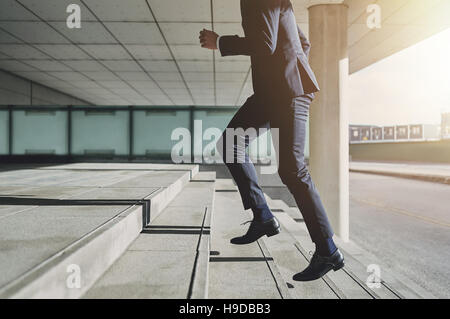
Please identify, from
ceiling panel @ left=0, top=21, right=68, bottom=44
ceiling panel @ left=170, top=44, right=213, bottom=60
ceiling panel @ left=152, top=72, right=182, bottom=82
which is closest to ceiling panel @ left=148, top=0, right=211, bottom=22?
ceiling panel @ left=170, top=44, right=213, bottom=60

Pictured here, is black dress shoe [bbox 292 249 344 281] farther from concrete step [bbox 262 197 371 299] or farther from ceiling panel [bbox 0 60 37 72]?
ceiling panel [bbox 0 60 37 72]

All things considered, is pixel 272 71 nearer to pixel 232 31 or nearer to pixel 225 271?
pixel 225 271

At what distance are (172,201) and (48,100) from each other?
1052cm

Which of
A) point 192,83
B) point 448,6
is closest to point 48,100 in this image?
point 192,83

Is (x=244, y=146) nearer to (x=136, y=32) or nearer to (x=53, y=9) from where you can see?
(x=53, y=9)

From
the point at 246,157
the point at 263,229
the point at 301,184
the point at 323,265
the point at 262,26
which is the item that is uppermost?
the point at 262,26

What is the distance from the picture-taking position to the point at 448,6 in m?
5.41

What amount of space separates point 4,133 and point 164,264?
887 cm

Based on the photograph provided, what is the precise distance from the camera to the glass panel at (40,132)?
850cm

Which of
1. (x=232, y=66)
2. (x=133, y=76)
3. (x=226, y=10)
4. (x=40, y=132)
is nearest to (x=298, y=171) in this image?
(x=226, y=10)

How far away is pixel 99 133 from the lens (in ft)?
28.3

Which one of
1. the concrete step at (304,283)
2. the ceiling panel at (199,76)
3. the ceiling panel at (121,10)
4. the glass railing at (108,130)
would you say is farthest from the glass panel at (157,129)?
the concrete step at (304,283)

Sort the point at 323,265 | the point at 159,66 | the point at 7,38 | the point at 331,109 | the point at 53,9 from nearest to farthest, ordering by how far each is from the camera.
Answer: the point at 323,265, the point at 331,109, the point at 53,9, the point at 7,38, the point at 159,66

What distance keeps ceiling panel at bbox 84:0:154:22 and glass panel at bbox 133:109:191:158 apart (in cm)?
315
